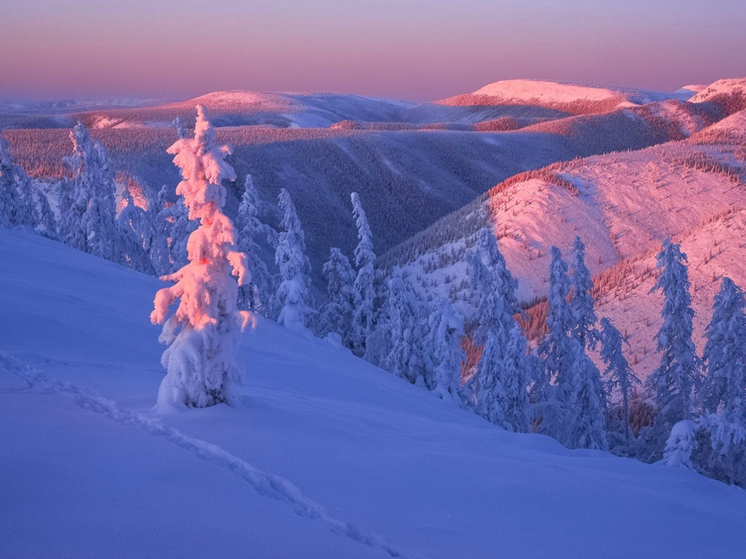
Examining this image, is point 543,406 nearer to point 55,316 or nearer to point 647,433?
point 647,433

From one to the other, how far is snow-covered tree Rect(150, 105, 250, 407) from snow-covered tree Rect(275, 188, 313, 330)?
11781 mm

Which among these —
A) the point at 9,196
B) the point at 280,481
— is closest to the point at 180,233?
the point at 9,196

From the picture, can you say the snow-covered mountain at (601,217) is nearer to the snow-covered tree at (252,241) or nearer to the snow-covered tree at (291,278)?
the snow-covered tree at (252,241)

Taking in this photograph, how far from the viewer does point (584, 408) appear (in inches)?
770

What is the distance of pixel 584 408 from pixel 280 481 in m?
15.7

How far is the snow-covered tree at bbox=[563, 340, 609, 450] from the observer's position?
63.4 ft

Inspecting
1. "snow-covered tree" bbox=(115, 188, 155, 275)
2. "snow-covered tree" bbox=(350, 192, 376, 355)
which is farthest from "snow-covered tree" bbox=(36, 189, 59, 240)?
"snow-covered tree" bbox=(350, 192, 376, 355)

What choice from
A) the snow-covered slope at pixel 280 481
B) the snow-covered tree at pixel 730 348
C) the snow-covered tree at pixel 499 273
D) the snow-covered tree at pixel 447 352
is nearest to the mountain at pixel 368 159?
the snow-covered tree at pixel 447 352

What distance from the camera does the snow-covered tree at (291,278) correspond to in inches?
845

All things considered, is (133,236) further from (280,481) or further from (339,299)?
(280,481)

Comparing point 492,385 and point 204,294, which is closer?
point 204,294

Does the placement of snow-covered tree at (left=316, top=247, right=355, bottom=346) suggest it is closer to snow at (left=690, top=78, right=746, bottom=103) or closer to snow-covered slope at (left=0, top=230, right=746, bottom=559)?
snow-covered slope at (left=0, top=230, right=746, bottom=559)

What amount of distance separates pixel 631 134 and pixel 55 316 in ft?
414

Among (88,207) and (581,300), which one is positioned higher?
(88,207)
